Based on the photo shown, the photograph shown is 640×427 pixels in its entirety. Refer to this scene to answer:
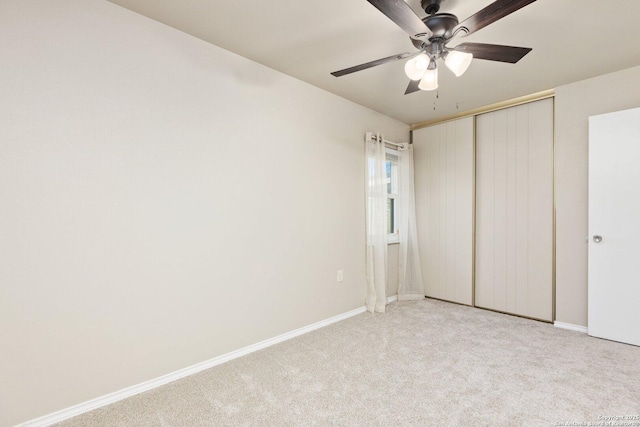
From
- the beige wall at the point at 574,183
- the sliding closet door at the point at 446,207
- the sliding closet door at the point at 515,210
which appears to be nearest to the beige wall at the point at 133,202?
the sliding closet door at the point at 446,207

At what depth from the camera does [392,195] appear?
4.05 metres

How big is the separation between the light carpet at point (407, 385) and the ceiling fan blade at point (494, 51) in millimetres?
2026

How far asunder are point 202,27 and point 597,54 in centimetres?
302

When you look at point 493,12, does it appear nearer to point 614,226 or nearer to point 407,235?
point 614,226

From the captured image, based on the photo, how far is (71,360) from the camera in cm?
175

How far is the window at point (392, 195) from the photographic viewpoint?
4.02m

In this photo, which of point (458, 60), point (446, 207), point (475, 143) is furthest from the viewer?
point (446, 207)

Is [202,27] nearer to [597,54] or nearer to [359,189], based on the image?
[359,189]

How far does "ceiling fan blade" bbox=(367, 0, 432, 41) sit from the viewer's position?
139 cm

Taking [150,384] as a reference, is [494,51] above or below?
above

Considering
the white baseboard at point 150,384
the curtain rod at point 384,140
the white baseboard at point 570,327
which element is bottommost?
the white baseboard at point 570,327

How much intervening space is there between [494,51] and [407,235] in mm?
2563

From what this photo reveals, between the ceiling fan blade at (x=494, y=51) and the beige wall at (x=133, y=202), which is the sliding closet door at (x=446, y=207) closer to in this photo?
the beige wall at (x=133, y=202)

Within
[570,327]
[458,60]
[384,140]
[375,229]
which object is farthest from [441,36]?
[570,327]
